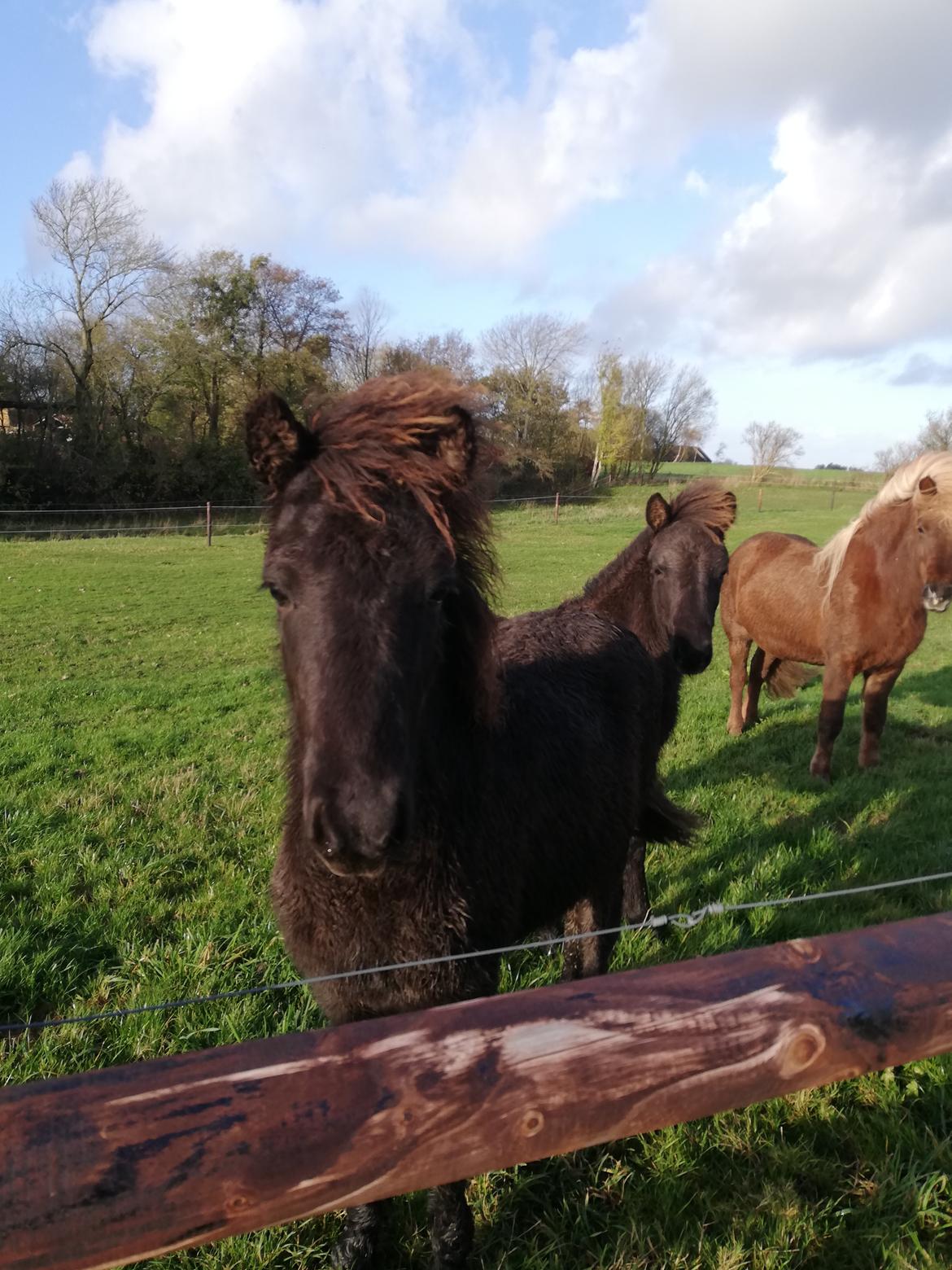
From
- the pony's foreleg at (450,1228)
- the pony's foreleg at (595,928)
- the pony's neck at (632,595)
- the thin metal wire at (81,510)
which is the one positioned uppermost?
the thin metal wire at (81,510)

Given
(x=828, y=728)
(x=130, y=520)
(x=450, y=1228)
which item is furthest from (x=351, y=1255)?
(x=130, y=520)

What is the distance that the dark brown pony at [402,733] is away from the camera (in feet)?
5.90

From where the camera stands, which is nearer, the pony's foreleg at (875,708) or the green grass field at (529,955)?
the green grass field at (529,955)

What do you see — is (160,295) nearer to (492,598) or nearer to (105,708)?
(105,708)

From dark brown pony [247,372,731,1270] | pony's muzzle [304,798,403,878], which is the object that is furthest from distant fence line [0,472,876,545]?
pony's muzzle [304,798,403,878]

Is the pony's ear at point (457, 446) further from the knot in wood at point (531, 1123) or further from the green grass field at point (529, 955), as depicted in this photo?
the knot in wood at point (531, 1123)

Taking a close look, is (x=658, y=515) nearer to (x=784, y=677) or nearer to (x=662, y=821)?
(x=662, y=821)

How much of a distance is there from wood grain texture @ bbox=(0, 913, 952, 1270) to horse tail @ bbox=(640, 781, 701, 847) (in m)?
2.73

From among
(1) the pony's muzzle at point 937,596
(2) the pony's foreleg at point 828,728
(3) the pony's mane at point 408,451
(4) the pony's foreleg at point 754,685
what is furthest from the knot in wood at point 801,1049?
(4) the pony's foreleg at point 754,685

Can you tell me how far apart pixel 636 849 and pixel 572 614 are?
1.65 metres

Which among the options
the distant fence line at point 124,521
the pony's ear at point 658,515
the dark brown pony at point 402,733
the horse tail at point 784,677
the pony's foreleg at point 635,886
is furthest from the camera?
the distant fence line at point 124,521

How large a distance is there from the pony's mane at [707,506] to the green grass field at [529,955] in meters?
2.34

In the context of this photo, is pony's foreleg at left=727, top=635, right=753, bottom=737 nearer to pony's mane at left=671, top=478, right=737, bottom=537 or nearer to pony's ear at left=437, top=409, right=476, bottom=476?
pony's mane at left=671, top=478, right=737, bottom=537

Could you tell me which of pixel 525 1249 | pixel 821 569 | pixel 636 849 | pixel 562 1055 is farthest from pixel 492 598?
pixel 821 569
